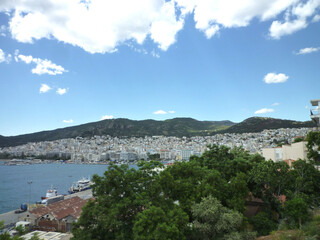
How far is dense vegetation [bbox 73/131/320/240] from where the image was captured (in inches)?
363

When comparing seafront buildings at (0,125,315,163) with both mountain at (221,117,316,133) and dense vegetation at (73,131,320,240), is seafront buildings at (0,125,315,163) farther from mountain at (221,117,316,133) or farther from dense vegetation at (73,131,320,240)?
dense vegetation at (73,131,320,240)

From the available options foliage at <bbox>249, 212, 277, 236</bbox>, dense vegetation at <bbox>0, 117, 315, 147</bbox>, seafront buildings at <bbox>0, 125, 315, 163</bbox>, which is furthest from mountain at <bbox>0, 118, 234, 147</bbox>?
foliage at <bbox>249, 212, 277, 236</bbox>

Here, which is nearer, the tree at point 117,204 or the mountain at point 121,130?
the tree at point 117,204

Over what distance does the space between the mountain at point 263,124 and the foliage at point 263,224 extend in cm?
12550

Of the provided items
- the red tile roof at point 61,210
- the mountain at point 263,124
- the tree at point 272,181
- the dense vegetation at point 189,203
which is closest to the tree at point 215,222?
the dense vegetation at point 189,203

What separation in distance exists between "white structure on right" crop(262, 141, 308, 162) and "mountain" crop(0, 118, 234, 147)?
141 meters

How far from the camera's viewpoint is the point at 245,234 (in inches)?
383

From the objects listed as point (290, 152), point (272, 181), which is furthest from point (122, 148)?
point (272, 181)

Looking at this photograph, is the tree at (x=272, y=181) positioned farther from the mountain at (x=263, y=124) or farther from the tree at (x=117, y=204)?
the mountain at (x=263, y=124)

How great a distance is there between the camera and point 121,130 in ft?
594

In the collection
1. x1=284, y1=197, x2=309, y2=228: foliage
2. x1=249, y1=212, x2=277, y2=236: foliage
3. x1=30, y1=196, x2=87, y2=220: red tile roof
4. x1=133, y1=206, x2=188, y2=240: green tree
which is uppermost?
x1=133, y1=206, x2=188, y2=240: green tree

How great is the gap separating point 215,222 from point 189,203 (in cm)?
151

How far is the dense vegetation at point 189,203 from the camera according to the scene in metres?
9.23

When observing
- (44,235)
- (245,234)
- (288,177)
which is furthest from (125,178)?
(44,235)
